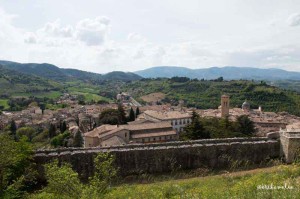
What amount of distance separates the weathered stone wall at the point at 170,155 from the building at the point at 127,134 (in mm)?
23097

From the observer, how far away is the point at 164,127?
52156 mm

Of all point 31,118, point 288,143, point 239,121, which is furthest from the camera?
point 31,118

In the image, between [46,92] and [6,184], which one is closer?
[6,184]

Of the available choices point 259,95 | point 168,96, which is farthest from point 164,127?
point 168,96

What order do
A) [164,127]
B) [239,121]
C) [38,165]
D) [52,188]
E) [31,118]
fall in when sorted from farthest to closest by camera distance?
1. [31,118]
2. [164,127]
3. [239,121]
4. [38,165]
5. [52,188]

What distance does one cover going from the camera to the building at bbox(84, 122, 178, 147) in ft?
138

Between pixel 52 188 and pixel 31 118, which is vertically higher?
pixel 52 188

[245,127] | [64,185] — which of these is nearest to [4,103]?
[245,127]

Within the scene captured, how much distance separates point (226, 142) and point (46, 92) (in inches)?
6016

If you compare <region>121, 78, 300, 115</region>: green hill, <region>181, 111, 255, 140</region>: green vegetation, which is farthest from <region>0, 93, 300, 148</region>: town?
<region>121, 78, 300, 115</region>: green hill

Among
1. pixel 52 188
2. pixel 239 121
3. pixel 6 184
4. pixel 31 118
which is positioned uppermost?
pixel 52 188

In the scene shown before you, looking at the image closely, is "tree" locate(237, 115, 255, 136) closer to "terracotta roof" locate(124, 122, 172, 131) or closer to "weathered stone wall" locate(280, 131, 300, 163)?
"terracotta roof" locate(124, 122, 172, 131)

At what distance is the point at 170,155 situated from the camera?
1662 centimetres

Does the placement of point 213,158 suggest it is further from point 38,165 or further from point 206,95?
point 206,95
